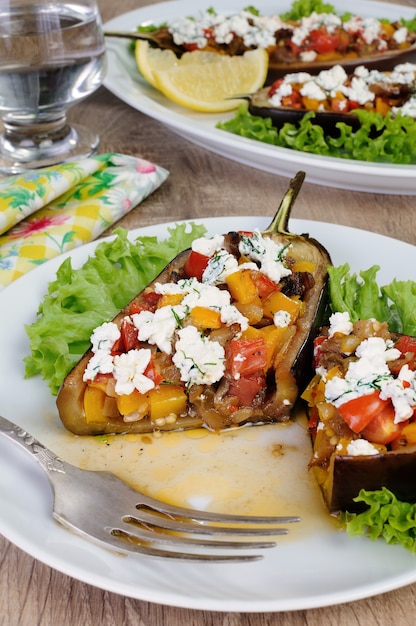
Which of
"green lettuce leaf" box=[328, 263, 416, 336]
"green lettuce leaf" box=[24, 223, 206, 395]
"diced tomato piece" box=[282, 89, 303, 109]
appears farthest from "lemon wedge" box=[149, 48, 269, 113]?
"green lettuce leaf" box=[328, 263, 416, 336]

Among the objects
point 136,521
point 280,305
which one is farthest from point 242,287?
point 136,521

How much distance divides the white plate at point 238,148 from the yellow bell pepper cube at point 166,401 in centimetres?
158

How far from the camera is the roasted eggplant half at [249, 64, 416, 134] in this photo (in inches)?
160

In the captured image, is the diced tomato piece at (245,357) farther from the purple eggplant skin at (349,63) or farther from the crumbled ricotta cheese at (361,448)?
the purple eggplant skin at (349,63)

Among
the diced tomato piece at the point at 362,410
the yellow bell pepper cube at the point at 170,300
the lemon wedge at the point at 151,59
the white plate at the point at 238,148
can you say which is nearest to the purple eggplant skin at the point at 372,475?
the diced tomato piece at the point at 362,410

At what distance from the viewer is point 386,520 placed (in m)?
1.88

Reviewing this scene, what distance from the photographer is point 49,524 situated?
6.19ft

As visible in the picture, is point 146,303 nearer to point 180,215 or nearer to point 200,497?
point 200,497

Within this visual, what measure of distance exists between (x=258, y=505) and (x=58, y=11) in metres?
2.83

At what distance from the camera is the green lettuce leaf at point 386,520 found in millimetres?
1831

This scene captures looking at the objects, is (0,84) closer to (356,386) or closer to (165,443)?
(165,443)

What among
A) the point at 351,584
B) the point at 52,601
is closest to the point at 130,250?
the point at 52,601

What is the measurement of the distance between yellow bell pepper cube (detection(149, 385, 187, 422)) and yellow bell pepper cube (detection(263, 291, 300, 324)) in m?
0.39

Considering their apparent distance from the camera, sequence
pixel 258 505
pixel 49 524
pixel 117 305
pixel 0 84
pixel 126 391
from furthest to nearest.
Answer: pixel 0 84
pixel 117 305
pixel 126 391
pixel 258 505
pixel 49 524
